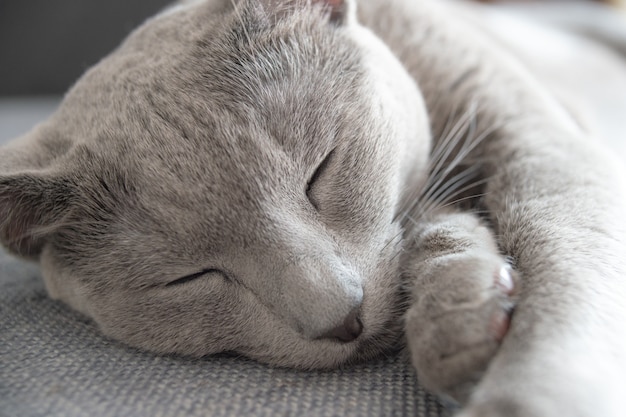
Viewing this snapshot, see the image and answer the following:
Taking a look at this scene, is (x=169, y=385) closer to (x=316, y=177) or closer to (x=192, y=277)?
(x=192, y=277)

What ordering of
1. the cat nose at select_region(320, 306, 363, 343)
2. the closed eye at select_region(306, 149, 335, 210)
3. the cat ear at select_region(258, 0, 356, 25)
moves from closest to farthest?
the cat nose at select_region(320, 306, 363, 343) < the closed eye at select_region(306, 149, 335, 210) < the cat ear at select_region(258, 0, 356, 25)

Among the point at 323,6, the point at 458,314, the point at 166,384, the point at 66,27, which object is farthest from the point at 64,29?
the point at 458,314

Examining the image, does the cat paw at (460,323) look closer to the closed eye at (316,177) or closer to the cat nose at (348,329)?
the cat nose at (348,329)

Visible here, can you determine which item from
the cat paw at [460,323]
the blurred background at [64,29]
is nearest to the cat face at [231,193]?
the cat paw at [460,323]

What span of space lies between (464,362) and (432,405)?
3.8 inches

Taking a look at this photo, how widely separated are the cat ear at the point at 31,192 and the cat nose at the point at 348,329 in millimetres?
503

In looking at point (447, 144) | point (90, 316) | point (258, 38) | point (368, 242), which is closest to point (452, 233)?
point (368, 242)

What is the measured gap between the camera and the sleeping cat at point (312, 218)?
78 centimetres

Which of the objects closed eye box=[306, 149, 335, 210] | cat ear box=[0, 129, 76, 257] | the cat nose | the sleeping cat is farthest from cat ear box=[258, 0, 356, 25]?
the cat nose

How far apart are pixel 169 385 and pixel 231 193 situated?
0.30 meters

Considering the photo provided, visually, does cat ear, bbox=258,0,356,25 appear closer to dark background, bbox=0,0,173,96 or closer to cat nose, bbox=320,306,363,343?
cat nose, bbox=320,306,363,343

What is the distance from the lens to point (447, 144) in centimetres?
129

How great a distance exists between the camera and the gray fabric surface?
808mm

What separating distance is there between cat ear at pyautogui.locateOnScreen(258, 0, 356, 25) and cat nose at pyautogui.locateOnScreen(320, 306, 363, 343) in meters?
0.58
